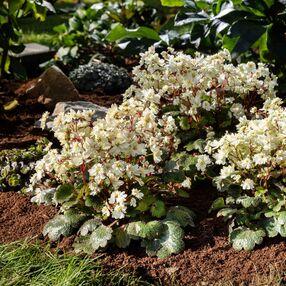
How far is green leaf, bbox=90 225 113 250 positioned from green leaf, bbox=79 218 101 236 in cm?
3

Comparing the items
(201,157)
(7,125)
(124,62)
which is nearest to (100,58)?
(124,62)

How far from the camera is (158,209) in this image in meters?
3.34

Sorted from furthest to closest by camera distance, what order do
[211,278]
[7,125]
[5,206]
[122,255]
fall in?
[7,125], [5,206], [122,255], [211,278]

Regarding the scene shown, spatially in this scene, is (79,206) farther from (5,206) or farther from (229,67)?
(229,67)

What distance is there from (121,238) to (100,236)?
117mm

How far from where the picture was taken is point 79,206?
11.2 feet

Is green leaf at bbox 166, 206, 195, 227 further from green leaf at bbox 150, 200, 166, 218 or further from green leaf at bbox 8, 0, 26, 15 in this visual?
green leaf at bbox 8, 0, 26, 15

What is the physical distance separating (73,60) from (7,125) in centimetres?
152

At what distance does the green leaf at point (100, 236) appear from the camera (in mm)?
3188

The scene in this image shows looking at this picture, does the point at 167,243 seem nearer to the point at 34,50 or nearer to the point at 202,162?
the point at 202,162

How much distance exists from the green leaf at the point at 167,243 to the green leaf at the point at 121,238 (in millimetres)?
83

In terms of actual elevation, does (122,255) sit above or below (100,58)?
above

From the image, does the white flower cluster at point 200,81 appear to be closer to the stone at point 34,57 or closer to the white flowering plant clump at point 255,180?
the white flowering plant clump at point 255,180

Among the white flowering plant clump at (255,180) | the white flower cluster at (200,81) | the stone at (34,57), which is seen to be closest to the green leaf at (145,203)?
the white flowering plant clump at (255,180)
